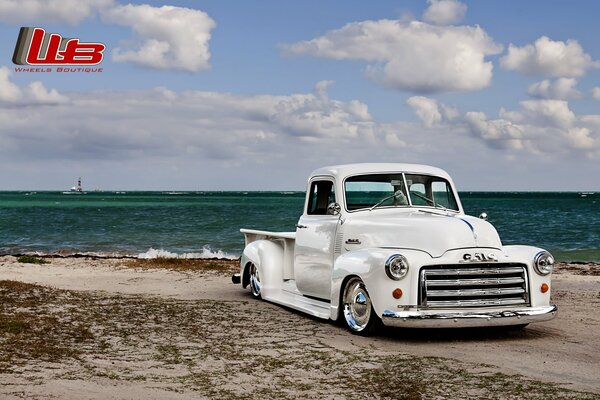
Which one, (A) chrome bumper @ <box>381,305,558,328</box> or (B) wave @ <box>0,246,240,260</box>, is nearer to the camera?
(A) chrome bumper @ <box>381,305,558,328</box>

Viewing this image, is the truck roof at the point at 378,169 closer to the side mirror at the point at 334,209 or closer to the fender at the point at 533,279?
the side mirror at the point at 334,209

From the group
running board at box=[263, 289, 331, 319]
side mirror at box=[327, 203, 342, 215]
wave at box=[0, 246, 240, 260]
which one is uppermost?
side mirror at box=[327, 203, 342, 215]

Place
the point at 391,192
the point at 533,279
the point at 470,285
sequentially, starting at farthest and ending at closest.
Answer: the point at 391,192 < the point at 533,279 < the point at 470,285

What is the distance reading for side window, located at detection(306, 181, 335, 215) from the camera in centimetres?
1062

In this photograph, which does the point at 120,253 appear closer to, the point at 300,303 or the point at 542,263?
the point at 300,303

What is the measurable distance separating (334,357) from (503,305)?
7.58ft

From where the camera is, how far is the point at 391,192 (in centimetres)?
1037

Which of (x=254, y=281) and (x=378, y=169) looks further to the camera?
(x=254, y=281)

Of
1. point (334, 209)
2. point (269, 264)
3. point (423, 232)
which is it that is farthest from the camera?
point (269, 264)

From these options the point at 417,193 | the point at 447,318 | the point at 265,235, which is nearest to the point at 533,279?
the point at 447,318

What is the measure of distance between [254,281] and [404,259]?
15.2 feet

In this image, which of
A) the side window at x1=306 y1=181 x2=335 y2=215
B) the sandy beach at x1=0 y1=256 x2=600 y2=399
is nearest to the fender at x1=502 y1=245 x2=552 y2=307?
the sandy beach at x1=0 y1=256 x2=600 y2=399

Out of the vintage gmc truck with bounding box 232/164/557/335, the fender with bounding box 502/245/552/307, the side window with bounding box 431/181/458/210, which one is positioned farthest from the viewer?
the side window with bounding box 431/181/458/210

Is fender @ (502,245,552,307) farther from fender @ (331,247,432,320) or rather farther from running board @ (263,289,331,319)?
running board @ (263,289,331,319)
